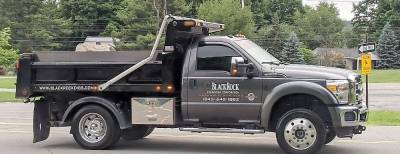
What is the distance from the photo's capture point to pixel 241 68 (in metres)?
10.1

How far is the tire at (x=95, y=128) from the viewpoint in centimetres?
1084

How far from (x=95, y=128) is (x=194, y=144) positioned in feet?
6.28

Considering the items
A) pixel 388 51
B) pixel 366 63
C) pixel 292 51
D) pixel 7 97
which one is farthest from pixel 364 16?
pixel 366 63

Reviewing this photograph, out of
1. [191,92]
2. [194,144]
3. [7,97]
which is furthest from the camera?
[7,97]

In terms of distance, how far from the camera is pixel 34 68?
36.7 feet

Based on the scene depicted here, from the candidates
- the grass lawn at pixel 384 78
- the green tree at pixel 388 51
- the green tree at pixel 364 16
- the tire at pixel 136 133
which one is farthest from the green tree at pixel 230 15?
the green tree at pixel 364 16

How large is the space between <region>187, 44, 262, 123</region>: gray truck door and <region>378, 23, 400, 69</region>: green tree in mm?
79719

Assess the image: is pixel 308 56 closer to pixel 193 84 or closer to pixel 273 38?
pixel 273 38

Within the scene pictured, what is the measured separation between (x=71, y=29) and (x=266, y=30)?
29.3 m

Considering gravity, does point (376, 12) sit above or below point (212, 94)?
above

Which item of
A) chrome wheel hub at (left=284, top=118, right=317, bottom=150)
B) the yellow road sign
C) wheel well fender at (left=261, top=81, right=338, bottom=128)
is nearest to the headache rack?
wheel well fender at (left=261, top=81, right=338, bottom=128)

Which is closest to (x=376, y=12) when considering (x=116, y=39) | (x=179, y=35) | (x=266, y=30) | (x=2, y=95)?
(x=266, y=30)

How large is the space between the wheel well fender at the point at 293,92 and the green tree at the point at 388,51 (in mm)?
79970

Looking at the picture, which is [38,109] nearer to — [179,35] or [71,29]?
[179,35]
